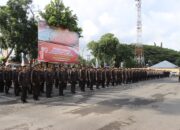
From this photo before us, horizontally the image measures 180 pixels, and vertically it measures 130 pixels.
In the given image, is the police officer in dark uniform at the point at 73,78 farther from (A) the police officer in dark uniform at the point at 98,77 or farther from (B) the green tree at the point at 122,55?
(B) the green tree at the point at 122,55

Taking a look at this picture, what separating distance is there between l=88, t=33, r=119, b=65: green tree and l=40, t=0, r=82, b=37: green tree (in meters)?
33.0

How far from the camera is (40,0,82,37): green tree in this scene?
1271 inches

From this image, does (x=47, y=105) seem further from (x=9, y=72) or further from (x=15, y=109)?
(x=9, y=72)

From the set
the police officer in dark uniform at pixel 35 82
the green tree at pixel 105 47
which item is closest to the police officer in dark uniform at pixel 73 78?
the police officer in dark uniform at pixel 35 82

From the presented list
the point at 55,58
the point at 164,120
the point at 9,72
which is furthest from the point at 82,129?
the point at 55,58

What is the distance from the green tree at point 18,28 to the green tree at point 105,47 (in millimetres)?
34563

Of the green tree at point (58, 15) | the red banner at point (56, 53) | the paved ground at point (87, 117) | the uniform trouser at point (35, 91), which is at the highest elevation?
the green tree at point (58, 15)

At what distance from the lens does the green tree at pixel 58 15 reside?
1271 inches

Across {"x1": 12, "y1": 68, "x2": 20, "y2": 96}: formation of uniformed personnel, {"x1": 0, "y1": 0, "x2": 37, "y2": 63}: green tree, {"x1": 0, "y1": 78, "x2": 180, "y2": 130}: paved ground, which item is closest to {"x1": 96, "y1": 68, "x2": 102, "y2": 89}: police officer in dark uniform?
{"x1": 0, "y1": 0, "x2": 37, "y2": 63}: green tree

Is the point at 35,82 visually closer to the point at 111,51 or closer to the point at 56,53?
the point at 56,53

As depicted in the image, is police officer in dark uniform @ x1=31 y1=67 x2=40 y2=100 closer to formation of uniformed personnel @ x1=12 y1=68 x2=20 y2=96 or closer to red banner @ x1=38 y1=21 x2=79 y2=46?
formation of uniformed personnel @ x1=12 y1=68 x2=20 y2=96

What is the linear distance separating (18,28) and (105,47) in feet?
122

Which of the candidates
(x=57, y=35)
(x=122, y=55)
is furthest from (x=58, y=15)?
(x=122, y=55)

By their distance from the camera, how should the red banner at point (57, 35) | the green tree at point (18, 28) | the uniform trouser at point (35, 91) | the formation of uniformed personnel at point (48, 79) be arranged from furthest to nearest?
the green tree at point (18, 28) < the red banner at point (57, 35) < the uniform trouser at point (35, 91) < the formation of uniformed personnel at point (48, 79)
